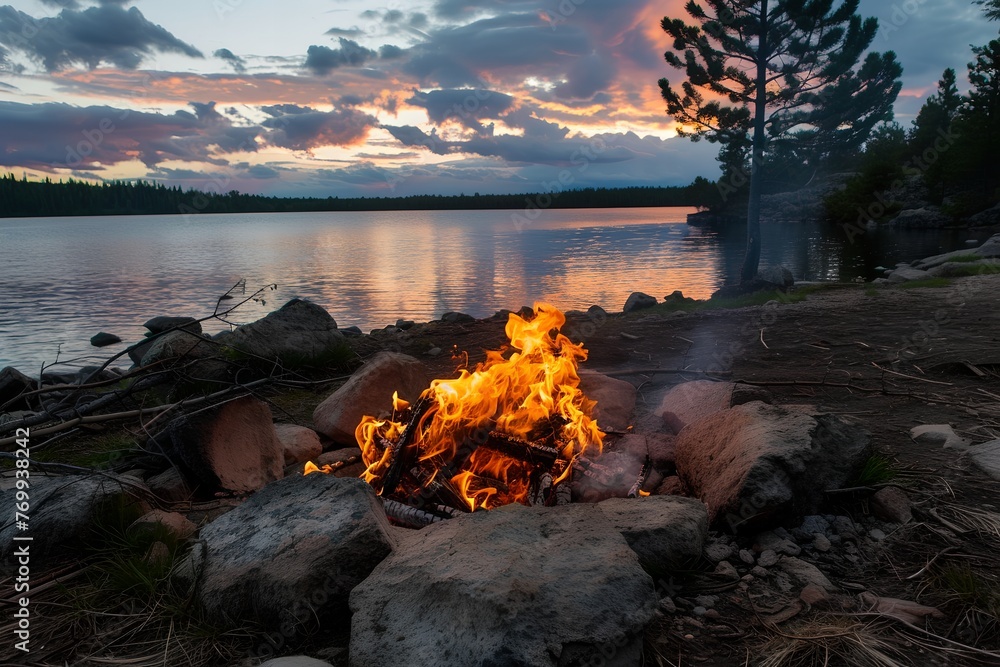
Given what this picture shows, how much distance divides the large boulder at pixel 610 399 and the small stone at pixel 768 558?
221 centimetres

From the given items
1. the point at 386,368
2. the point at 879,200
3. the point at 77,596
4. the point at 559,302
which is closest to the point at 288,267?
the point at 559,302

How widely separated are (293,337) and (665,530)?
270 inches

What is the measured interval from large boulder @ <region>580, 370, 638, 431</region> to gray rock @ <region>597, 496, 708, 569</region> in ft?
6.46

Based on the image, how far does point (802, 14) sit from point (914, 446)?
2282 cm

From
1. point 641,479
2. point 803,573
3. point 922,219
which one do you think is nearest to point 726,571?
point 803,573

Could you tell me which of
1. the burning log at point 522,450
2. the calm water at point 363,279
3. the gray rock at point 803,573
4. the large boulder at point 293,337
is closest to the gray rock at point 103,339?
the calm water at point 363,279

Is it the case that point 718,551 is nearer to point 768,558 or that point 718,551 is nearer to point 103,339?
point 768,558

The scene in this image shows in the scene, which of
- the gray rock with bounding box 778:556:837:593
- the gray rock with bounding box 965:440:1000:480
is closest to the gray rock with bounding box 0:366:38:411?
the gray rock with bounding box 778:556:837:593

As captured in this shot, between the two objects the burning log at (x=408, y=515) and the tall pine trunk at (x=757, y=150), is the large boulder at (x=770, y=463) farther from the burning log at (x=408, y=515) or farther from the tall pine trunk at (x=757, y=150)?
the tall pine trunk at (x=757, y=150)

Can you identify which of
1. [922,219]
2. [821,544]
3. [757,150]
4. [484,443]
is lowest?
[821,544]

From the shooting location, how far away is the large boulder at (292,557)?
122 inches

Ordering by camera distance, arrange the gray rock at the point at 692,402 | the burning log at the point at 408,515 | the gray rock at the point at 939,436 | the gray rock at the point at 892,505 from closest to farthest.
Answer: the gray rock at the point at 892,505 → the burning log at the point at 408,515 → the gray rock at the point at 939,436 → the gray rock at the point at 692,402

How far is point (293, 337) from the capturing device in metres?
8.92

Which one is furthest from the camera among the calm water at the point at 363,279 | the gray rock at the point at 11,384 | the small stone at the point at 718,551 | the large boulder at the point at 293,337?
the calm water at the point at 363,279
